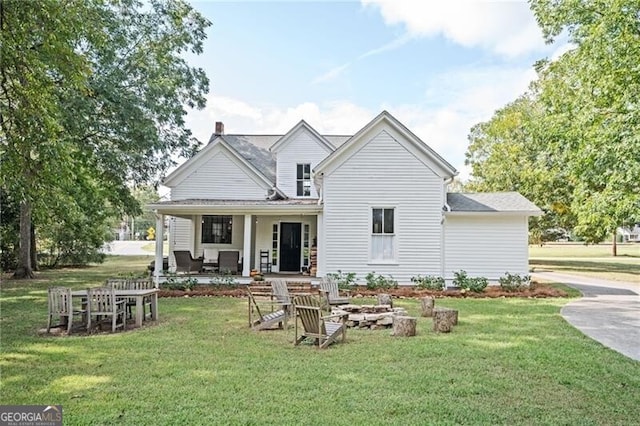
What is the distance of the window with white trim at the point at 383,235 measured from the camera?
16453mm

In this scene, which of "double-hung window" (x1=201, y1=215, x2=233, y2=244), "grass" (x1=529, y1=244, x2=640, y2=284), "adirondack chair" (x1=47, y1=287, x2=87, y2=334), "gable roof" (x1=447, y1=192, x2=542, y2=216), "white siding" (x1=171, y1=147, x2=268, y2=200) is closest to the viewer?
"adirondack chair" (x1=47, y1=287, x2=87, y2=334)

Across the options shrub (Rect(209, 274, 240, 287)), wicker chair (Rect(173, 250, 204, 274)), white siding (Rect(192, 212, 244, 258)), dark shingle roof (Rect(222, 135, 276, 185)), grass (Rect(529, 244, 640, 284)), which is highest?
dark shingle roof (Rect(222, 135, 276, 185))

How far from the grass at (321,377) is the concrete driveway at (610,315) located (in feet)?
1.72

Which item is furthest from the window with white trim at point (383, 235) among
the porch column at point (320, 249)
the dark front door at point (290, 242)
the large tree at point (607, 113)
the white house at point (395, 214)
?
the large tree at point (607, 113)

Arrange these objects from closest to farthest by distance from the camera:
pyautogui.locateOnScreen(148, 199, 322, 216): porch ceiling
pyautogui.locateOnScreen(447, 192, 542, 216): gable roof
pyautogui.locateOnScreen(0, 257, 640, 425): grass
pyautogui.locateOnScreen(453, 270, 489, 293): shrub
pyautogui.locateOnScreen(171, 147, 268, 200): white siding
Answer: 1. pyautogui.locateOnScreen(0, 257, 640, 425): grass
2. pyautogui.locateOnScreen(453, 270, 489, 293): shrub
3. pyautogui.locateOnScreen(148, 199, 322, 216): porch ceiling
4. pyautogui.locateOnScreen(447, 192, 542, 216): gable roof
5. pyautogui.locateOnScreen(171, 147, 268, 200): white siding

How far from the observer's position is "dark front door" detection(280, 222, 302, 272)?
64.1 ft

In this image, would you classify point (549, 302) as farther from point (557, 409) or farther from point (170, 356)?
point (170, 356)

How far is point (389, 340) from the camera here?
8.34 metres

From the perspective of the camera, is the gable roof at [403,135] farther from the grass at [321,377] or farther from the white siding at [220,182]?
the grass at [321,377]

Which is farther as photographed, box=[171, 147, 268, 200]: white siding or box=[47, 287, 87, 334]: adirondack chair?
box=[171, 147, 268, 200]: white siding

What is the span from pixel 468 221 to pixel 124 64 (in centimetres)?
1525

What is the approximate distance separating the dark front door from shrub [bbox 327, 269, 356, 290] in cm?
363

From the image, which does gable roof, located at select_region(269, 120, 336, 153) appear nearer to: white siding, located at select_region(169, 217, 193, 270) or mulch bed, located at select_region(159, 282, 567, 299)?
white siding, located at select_region(169, 217, 193, 270)

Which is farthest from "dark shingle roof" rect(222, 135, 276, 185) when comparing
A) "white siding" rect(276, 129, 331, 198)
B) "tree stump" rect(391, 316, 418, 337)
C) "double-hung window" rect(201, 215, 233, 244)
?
"tree stump" rect(391, 316, 418, 337)
